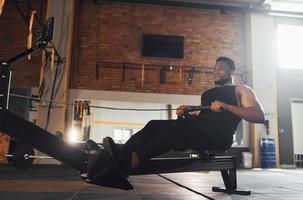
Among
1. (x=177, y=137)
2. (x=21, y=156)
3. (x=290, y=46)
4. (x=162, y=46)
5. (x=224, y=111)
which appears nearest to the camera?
(x=177, y=137)

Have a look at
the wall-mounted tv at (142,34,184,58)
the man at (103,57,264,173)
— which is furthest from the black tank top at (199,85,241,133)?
the wall-mounted tv at (142,34,184,58)

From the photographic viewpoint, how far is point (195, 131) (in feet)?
5.94

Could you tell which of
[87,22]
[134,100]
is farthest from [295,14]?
[87,22]

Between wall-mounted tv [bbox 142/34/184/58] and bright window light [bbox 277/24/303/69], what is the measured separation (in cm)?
259

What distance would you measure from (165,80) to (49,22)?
18.3 ft

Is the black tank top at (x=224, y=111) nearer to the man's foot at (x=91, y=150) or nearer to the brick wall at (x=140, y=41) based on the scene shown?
the man's foot at (x=91, y=150)

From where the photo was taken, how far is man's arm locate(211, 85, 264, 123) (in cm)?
184

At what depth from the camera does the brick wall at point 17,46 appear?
6715 millimetres

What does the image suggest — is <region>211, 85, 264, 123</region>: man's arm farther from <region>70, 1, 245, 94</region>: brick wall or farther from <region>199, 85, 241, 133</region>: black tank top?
<region>70, 1, 245, 94</region>: brick wall

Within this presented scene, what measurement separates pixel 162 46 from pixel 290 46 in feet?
10.9

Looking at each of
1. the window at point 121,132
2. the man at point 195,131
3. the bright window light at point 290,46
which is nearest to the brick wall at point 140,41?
the bright window light at point 290,46

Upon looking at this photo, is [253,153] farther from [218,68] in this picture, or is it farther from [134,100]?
[218,68]

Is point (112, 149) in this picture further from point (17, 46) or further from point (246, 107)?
point (17, 46)

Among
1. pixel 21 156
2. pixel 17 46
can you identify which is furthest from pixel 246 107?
pixel 17 46
